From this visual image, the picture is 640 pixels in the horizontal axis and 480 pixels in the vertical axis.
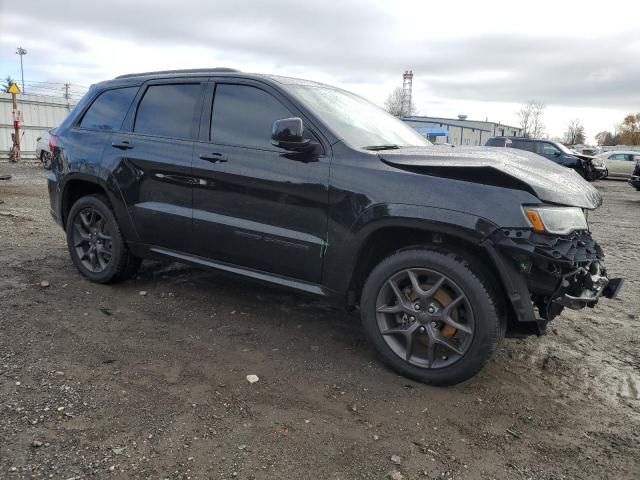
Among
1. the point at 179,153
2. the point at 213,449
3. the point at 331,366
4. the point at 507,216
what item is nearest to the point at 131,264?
the point at 179,153

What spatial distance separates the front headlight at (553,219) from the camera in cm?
286

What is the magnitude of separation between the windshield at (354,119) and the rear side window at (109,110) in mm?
1764

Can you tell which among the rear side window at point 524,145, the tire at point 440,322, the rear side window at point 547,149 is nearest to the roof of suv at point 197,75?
the tire at point 440,322

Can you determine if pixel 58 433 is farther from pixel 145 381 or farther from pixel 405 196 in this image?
pixel 405 196

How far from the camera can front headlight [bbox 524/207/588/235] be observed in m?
2.86

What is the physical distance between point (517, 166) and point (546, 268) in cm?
71

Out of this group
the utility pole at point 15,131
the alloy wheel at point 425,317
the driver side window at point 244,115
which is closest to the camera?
the alloy wheel at point 425,317

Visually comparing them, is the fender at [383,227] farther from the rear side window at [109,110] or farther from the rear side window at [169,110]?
the rear side window at [109,110]

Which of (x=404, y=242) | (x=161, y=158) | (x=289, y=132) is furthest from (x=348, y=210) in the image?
(x=161, y=158)

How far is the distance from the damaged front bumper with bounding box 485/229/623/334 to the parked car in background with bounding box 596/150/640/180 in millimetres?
Result: 26654

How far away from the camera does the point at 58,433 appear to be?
2639 mm

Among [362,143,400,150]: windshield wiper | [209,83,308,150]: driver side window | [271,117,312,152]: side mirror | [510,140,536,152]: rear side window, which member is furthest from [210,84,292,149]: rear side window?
[510,140,536,152]: rear side window

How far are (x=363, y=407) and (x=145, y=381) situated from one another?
1.34m

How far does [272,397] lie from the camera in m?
3.07
